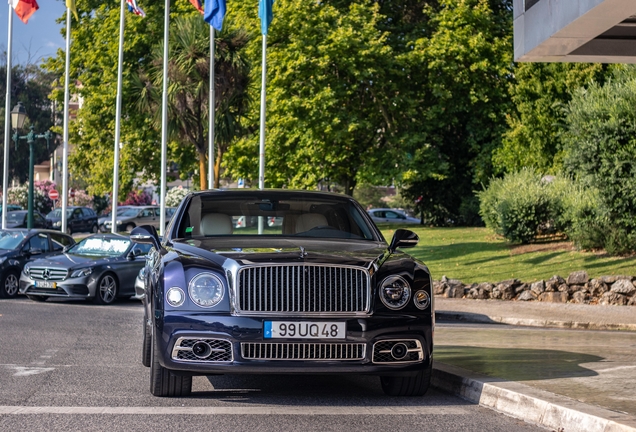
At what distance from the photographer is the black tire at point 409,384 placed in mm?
8508

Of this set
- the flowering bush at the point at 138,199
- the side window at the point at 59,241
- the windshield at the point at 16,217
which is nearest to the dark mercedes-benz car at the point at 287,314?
the side window at the point at 59,241

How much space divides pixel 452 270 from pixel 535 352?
17.0 meters

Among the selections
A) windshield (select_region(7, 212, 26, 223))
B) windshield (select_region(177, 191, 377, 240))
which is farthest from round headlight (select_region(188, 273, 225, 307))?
windshield (select_region(7, 212, 26, 223))

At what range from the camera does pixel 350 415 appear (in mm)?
7746

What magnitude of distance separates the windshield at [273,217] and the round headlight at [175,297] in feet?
4.70

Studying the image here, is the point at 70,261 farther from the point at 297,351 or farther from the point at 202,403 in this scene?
the point at 297,351

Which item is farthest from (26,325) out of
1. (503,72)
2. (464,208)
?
(464,208)

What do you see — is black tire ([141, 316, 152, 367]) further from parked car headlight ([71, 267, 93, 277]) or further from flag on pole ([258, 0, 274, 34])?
flag on pole ([258, 0, 274, 34])

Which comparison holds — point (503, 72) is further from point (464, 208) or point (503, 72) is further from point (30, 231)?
point (30, 231)

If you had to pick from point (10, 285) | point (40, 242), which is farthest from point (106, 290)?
point (40, 242)

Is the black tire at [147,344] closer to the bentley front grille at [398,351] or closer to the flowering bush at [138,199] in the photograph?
the bentley front grille at [398,351]

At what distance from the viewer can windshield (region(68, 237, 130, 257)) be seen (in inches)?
883

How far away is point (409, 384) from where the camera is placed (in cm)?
859

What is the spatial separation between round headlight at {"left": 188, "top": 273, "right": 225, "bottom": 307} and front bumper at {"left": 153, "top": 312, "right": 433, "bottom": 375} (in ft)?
0.37
